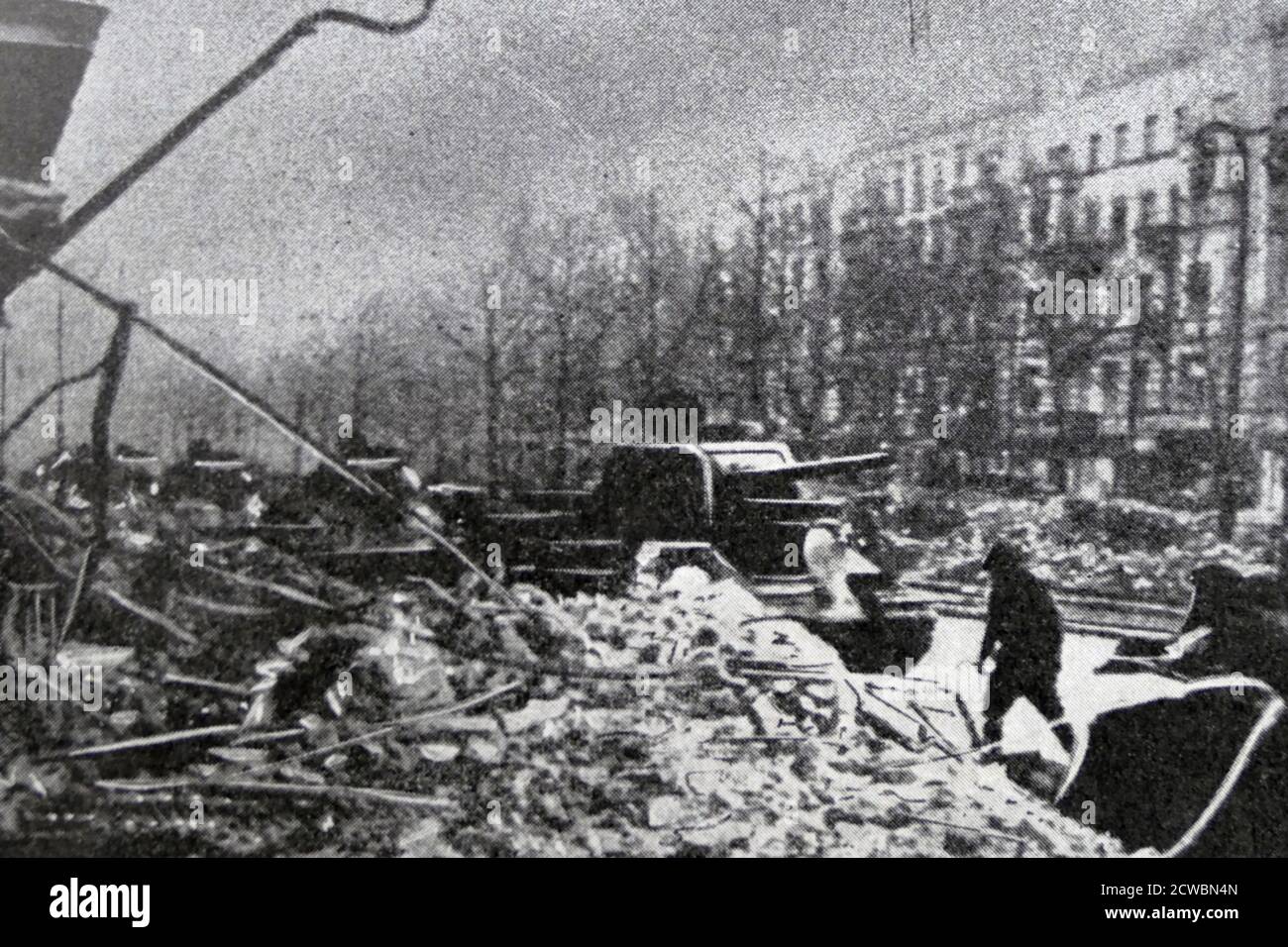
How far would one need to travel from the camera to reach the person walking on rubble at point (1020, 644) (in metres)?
2.91

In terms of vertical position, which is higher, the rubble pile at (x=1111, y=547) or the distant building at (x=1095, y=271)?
the distant building at (x=1095, y=271)

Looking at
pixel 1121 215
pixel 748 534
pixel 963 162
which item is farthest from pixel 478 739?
pixel 1121 215

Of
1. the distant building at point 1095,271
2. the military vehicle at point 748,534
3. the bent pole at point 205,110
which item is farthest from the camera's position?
the bent pole at point 205,110

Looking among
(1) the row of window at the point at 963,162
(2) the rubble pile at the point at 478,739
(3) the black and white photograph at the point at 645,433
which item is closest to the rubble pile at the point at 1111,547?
(3) the black and white photograph at the point at 645,433

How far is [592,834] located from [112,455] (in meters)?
1.88

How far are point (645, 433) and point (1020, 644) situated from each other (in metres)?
1.24

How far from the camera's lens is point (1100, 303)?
2939 mm

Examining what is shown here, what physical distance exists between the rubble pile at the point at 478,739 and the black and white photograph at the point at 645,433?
0.01 metres

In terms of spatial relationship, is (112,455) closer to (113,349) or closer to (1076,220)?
(113,349)

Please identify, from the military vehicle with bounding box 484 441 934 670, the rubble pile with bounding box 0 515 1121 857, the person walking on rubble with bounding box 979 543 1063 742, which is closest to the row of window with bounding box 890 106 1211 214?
the military vehicle with bounding box 484 441 934 670

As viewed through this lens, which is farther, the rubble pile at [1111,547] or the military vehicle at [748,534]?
the military vehicle at [748,534]

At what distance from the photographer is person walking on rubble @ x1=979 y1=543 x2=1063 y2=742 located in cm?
291

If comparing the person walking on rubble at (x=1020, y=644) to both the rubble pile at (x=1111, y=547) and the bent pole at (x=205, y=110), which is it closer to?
the rubble pile at (x=1111, y=547)
